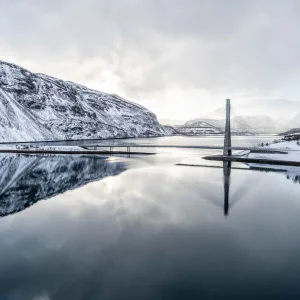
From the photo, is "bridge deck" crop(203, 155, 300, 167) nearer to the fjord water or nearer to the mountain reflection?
the fjord water

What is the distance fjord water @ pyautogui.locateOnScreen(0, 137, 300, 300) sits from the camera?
9508 millimetres

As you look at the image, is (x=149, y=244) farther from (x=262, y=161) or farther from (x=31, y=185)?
(x=262, y=161)

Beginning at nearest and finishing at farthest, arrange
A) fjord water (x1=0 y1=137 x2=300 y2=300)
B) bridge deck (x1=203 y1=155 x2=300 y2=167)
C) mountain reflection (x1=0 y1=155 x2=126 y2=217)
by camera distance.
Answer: fjord water (x1=0 y1=137 x2=300 y2=300) → mountain reflection (x1=0 y1=155 x2=126 y2=217) → bridge deck (x1=203 y1=155 x2=300 y2=167)

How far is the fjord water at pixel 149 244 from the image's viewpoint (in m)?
9.51

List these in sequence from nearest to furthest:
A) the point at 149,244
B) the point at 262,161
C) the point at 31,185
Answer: the point at 149,244 → the point at 31,185 → the point at 262,161

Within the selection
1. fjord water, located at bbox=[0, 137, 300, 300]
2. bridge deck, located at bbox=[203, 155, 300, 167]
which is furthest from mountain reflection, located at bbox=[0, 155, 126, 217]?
bridge deck, located at bbox=[203, 155, 300, 167]

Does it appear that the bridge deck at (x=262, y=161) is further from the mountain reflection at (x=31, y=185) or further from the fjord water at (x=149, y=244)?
the mountain reflection at (x=31, y=185)

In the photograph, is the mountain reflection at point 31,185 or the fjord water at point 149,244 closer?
the fjord water at point 149,244

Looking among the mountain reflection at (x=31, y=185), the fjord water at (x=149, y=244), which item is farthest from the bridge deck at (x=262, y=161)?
the mountain reflection at (x=31, y=185)

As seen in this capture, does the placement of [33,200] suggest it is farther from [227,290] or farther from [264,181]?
[264,181]

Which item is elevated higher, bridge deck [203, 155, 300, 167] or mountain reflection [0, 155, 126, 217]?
bridge deck [203, 155, 300, 167]

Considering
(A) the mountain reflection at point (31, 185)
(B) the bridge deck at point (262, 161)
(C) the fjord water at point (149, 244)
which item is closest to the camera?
(C) the fjord water at point (149, 244)

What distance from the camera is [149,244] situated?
43.3 ft

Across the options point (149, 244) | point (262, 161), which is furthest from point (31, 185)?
point (262, 161)
